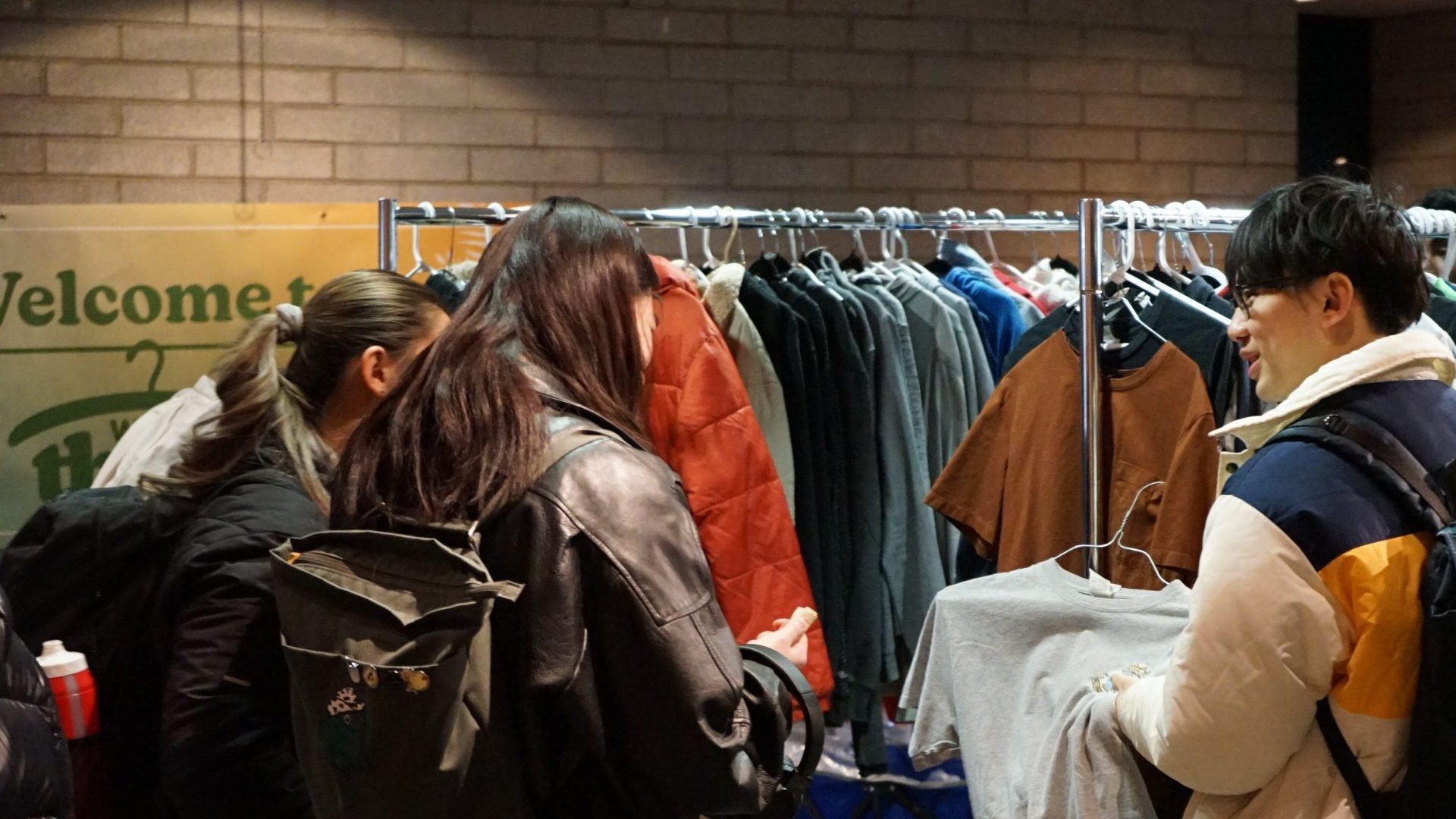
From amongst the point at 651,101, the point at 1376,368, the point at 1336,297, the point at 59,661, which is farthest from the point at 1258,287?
the point at 651,101

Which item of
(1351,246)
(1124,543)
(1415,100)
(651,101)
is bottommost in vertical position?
(1124,543)

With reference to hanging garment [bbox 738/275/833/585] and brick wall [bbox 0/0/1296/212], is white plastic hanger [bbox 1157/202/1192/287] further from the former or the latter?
brick wall [bbox 0/0/1296/212]

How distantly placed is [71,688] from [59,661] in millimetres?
41

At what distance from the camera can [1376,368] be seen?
5.30 feet

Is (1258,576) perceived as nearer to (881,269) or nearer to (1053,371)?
(1053,371)

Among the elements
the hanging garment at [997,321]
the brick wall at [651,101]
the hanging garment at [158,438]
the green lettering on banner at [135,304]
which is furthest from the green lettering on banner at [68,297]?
the hanging garment at [997,321]

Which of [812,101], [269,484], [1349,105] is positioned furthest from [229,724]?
[1349,105]

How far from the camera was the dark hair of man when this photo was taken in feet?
5.53

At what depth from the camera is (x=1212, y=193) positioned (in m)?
4.88

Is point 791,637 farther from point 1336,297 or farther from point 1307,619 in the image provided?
point 1336,297

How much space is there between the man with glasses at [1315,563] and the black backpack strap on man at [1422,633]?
1cm

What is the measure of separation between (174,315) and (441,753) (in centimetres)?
283

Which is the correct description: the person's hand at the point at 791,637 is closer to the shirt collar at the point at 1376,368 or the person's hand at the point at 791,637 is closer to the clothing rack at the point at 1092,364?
the shirt collar at the point at 1376,368

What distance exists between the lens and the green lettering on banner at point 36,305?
12.4 ft
